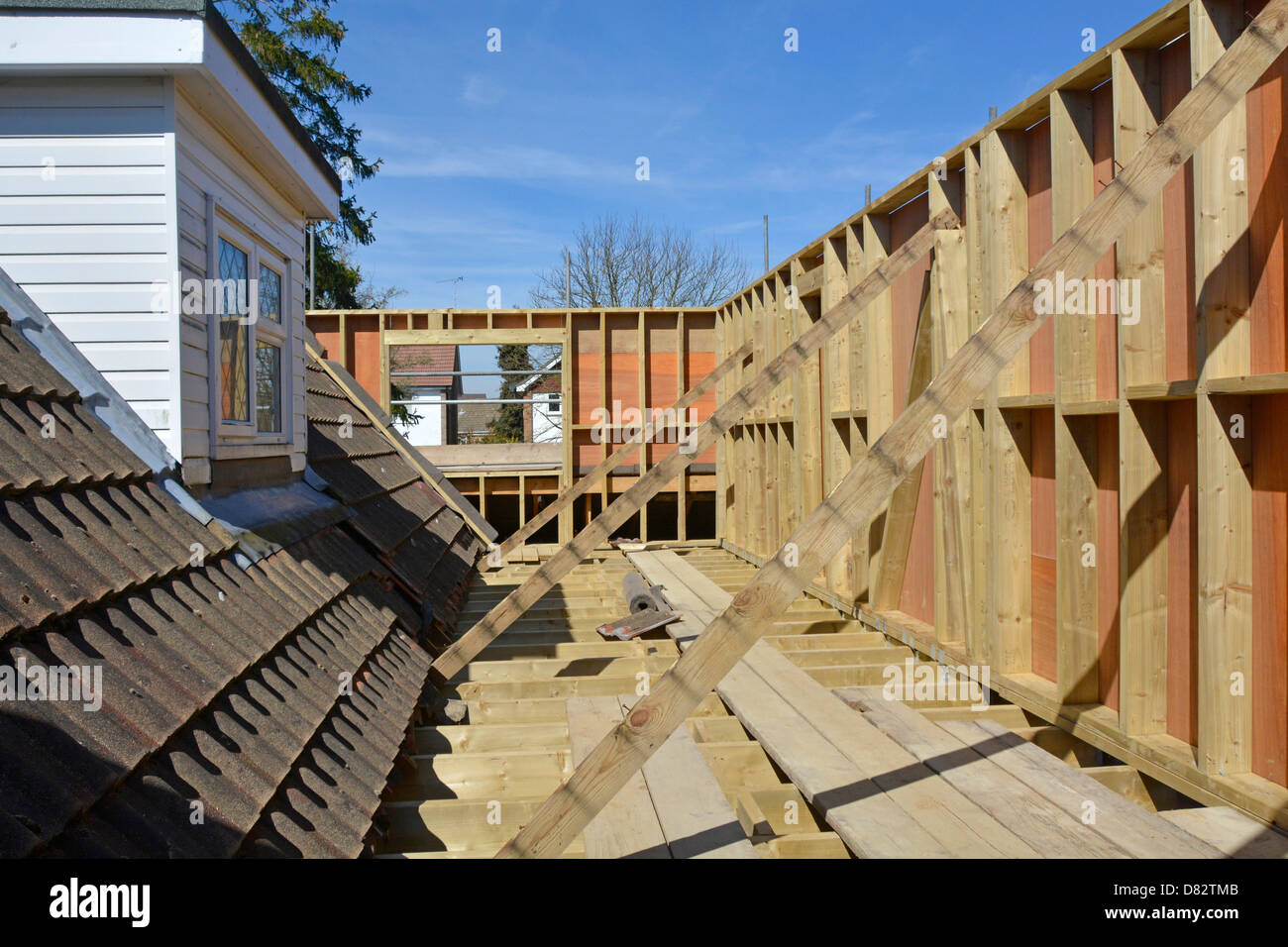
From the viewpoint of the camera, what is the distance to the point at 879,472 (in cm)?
276

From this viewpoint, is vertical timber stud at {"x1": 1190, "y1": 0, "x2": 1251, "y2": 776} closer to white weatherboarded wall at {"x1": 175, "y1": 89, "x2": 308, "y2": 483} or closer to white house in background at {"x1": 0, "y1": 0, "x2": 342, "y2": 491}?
white house in background at {"x1": 0, "y1": 0, "x2": 342, "y2": 491}

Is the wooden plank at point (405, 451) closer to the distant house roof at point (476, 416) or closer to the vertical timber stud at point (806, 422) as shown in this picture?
the vertical timber stud at point (806, 422)

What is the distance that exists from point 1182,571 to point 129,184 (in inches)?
169

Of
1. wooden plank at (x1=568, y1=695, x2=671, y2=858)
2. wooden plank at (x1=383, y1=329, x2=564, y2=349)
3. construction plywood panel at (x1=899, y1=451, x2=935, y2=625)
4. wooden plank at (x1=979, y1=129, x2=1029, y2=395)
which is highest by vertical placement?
wooden plank at (x1=383, y1=329, x2=564, y2=349)

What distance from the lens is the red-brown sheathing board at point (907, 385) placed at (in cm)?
618

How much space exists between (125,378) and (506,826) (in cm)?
221

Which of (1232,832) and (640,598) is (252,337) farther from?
(1232,832)

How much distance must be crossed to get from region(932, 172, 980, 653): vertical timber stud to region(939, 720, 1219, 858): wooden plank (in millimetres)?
1314

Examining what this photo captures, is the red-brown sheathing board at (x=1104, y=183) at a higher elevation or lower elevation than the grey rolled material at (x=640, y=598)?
higher

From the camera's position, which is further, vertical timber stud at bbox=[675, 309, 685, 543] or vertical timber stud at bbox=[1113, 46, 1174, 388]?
vertical timber stud at bbox=[675, 309, 685, 543]

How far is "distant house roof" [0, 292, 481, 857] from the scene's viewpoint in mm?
1982

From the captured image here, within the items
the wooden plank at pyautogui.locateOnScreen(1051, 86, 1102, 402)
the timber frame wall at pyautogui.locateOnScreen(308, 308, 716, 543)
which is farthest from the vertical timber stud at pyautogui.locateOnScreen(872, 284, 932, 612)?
the timber frame wall at pyautogui.locateOnScreen(308, 308, 716, 543)

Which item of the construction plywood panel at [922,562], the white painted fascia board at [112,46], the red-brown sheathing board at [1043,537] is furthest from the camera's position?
the construction plywood panel at [922,562]

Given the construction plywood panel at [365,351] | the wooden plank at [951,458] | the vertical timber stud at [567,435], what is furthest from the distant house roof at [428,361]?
the wooden plank at [951,458]
